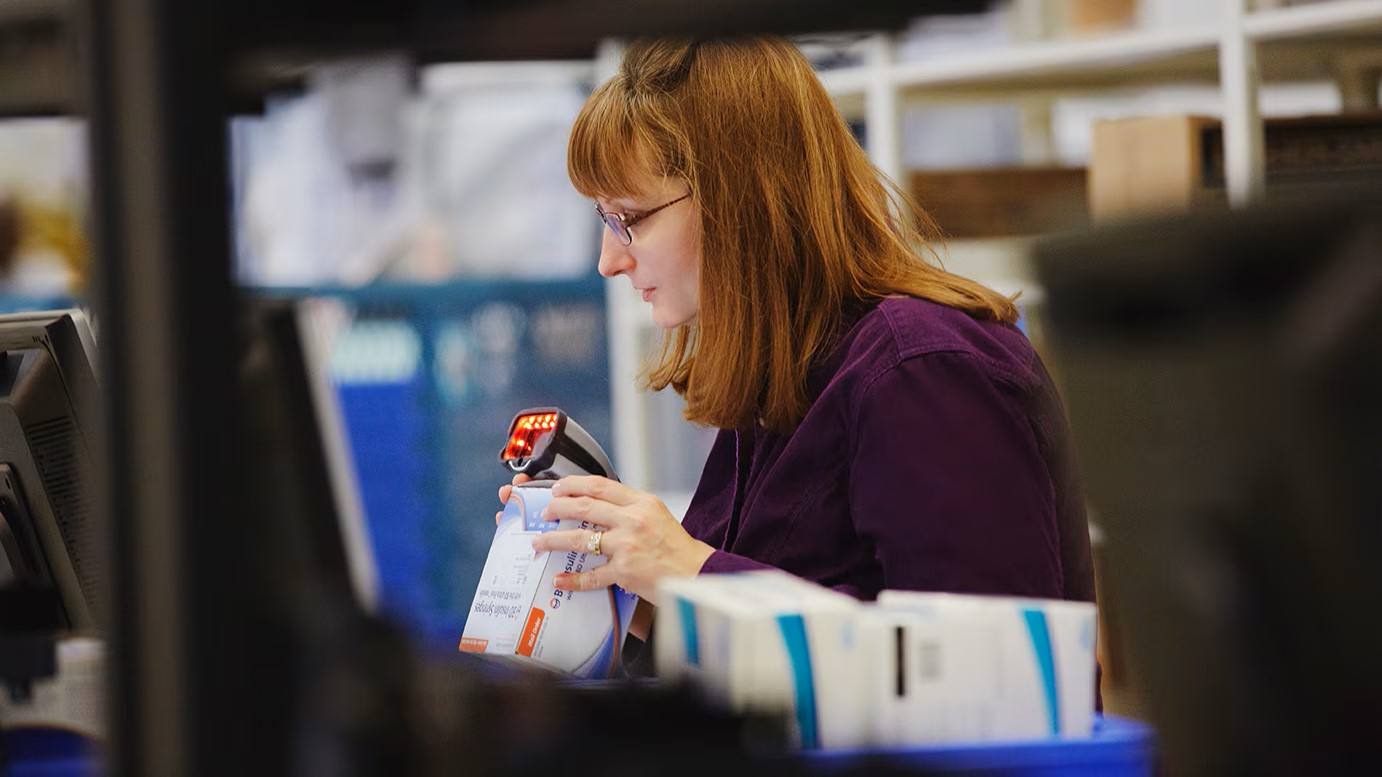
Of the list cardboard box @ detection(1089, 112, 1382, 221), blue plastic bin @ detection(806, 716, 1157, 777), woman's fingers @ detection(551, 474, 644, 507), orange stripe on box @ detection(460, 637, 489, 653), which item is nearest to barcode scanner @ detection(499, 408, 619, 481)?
woman's fingers @ detection(551, 474, 644, 507)

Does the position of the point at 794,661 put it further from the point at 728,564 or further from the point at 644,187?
the point at 644,187

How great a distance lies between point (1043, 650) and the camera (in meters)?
0.81

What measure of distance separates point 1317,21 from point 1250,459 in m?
2.33

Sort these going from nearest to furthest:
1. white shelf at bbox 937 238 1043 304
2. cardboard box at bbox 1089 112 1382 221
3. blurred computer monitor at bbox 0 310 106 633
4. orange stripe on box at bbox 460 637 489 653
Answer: blurred computer monitor at bbox 0 310 106 633 < orange stripe on box at bbox 460 637 489 653 < cardboard box at bbox 1089 112 1382 221 < white shelf at bbox 937 238 1043 304

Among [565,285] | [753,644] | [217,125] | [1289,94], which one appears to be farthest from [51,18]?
[1289,94]

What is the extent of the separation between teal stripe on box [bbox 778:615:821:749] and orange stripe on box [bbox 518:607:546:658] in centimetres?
60

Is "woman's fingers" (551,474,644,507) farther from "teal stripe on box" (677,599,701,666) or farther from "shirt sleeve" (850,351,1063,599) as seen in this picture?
"teal stripe on box" (677,599,701,666)

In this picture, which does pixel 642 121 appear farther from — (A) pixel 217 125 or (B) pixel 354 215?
(B) pixel 354 215

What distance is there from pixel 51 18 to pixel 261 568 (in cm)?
30

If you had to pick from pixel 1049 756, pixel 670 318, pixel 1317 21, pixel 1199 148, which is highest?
pixel 1317 21

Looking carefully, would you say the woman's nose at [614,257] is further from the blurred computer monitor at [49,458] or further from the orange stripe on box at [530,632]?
the blurred computer monitor at [49,458]

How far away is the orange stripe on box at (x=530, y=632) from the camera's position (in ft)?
4.41

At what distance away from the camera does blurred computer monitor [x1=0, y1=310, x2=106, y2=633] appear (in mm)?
1258

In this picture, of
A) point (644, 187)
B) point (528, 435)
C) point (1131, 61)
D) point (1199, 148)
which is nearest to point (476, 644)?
point (528, 435)
